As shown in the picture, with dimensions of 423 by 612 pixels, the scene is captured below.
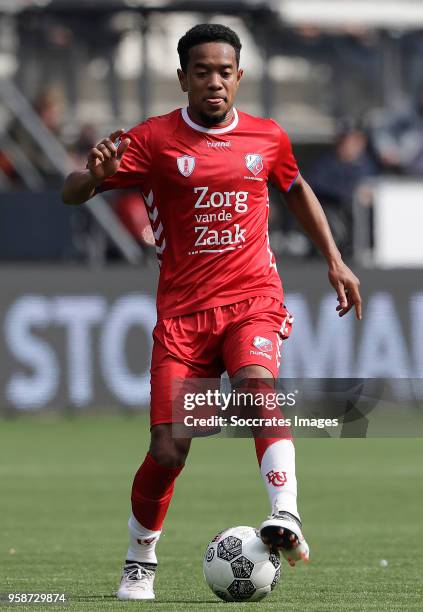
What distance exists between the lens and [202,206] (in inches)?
278

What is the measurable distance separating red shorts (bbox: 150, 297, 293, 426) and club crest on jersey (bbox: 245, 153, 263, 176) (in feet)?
1.81

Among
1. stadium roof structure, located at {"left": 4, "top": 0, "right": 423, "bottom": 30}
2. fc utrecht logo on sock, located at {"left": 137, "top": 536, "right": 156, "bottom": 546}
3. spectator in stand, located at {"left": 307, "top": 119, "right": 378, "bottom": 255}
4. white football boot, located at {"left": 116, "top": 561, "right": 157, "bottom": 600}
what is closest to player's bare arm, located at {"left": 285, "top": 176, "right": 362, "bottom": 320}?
fc utrecht logo on sock, located at {"left": 137, "top": 536, "right": 156, "bottom": 546}

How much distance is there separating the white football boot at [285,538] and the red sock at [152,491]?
77cm

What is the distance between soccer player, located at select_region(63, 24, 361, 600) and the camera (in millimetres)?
6934

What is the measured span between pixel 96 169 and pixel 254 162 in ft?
2.50

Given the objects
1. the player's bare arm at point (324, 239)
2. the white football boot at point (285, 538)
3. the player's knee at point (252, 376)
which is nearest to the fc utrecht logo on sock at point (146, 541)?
the player's knee at point (252, 376)

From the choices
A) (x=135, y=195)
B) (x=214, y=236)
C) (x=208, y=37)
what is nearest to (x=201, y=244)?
(x=214, y=236)

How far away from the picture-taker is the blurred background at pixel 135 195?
17.9 metres

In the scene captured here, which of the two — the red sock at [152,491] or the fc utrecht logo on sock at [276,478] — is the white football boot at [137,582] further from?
the fc utrecht logo on sock at [276,478]

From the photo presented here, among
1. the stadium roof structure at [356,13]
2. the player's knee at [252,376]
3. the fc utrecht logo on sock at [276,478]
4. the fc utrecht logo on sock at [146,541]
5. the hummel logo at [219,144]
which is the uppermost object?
the hummel logo at [219,144]

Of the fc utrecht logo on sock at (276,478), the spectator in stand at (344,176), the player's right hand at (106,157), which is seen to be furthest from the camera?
the spectator in stand at (344,176)

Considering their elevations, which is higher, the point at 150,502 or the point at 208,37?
the point at 208,37

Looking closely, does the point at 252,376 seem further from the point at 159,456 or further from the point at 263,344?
the point at 159,456

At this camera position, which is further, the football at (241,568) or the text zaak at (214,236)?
the text zaak at (214,236)
